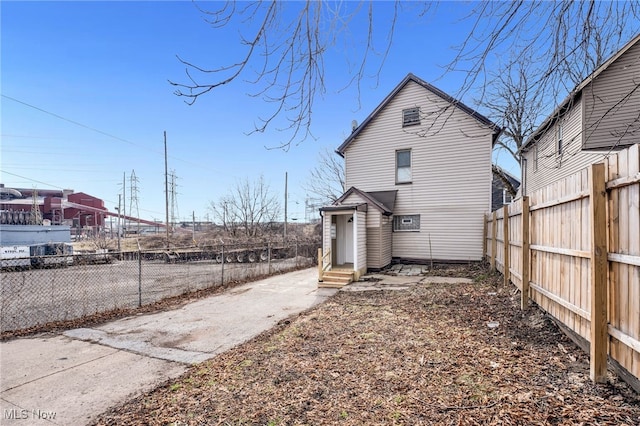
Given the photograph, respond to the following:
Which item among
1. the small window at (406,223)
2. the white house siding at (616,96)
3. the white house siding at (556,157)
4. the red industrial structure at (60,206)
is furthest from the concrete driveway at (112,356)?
the red industrial structure at (60,206)

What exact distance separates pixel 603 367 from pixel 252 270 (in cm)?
1070

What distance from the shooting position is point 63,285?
1033 centimetres

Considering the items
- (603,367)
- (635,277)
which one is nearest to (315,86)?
(635,277)

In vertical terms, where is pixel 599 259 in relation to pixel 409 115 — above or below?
below

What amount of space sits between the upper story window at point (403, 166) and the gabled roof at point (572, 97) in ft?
15.1

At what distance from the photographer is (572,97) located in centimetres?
330

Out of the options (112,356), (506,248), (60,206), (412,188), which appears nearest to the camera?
(112,356)

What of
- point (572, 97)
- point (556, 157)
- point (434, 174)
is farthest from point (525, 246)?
point (434, 174)

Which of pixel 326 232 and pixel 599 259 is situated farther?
pixel 326 232

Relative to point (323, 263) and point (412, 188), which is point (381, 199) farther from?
point (323, 263)

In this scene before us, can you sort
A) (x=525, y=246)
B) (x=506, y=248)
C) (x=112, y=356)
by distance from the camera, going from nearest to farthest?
(x=112, y=356) < (x=525, y=246) < (x=506, y=248)

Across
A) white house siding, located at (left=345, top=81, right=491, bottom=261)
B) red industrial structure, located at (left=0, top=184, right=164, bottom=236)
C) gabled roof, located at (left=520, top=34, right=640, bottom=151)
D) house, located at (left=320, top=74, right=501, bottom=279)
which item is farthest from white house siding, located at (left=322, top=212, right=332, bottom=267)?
red industrial structure, located at (left=0, top=184, right=164, bottom=236)

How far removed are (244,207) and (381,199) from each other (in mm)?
12911

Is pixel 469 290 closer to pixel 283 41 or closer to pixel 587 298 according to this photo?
pixel 587 298
